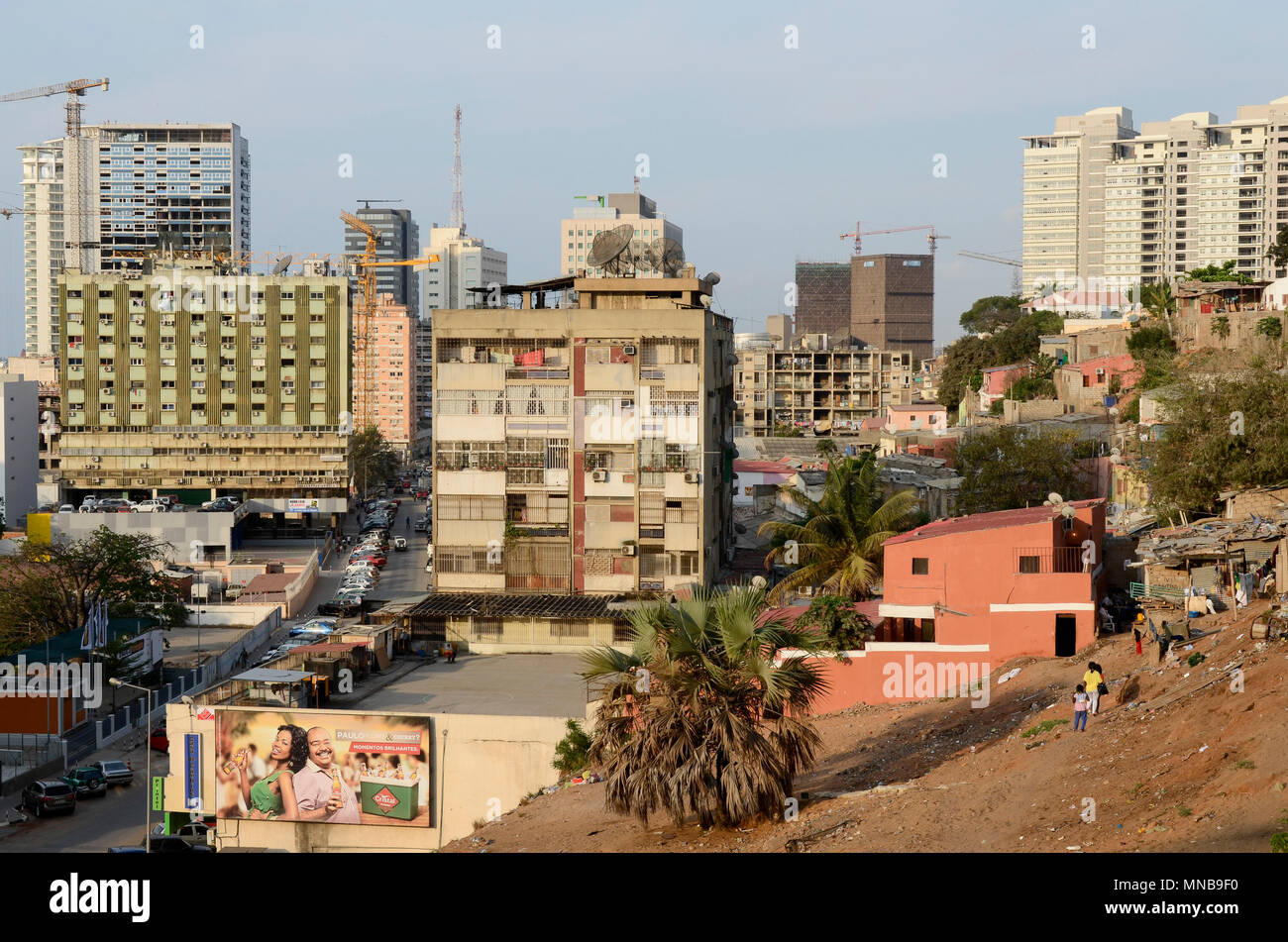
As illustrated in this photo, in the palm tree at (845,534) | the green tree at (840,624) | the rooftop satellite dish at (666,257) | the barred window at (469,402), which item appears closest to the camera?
the green tree at (840,624)

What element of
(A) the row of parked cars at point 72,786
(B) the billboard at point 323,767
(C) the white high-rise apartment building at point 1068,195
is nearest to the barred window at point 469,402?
(A) the row of parked cars at point 72,786

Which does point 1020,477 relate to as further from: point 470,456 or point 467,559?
point 467,559

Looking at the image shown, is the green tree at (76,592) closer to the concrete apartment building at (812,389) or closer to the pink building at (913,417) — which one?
the pink building at (913,417)

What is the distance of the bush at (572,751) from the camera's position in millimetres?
28047

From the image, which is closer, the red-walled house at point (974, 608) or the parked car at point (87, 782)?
the red-walled house at point (974, 608)

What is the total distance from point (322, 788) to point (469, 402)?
18.3 m

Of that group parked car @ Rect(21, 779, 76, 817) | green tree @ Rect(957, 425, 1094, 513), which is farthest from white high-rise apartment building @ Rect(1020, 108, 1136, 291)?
parked car @ Rect(21, 779, 76, 817)

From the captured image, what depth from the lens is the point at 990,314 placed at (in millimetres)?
107688

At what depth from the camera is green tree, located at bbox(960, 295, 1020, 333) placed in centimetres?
10306

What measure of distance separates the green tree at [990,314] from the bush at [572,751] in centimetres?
7788

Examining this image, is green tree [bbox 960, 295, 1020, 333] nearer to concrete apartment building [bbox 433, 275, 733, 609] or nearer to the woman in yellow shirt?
concrete apartment building [bbox 433, 275, 733, 609]
